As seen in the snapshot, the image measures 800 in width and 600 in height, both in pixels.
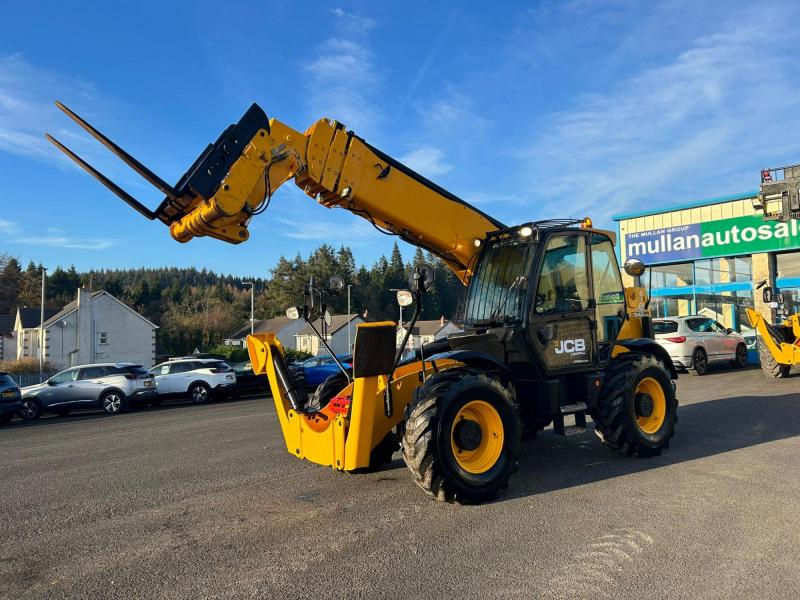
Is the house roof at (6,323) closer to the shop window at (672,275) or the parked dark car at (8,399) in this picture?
the parked dark car at (8,399)

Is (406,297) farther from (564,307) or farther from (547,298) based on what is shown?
(564,307)

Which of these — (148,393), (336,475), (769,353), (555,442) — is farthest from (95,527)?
(769,353)

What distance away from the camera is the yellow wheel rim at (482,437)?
5.61 metres

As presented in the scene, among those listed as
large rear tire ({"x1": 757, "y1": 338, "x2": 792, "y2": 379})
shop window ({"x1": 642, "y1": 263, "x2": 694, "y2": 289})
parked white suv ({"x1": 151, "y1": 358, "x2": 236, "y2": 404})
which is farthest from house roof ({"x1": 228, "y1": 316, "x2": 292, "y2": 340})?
large rear tire ({"x1": 757, "y1": 338, "x2": 792, "y2": 379})

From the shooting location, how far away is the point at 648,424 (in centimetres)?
754

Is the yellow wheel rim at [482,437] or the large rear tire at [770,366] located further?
the large rear tire at [770,366]

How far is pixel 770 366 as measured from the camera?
16.1 meters

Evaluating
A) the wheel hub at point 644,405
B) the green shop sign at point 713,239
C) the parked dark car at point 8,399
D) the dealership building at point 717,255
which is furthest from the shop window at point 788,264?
the parked dark car at point 8,399

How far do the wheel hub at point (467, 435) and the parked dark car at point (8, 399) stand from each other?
1417 cm

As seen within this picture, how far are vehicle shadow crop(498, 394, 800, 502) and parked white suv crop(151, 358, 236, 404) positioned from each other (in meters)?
14.0

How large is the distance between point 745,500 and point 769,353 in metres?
12.6

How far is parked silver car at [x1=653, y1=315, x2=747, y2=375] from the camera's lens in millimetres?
17766

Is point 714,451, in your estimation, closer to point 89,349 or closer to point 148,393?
point 148,393

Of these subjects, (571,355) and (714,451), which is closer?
(571,355)
